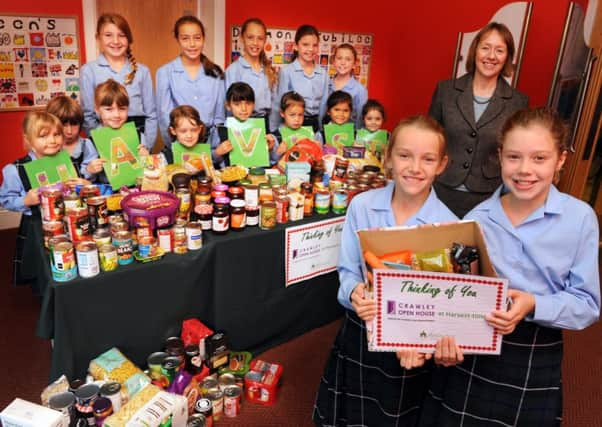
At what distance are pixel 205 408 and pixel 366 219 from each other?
43.1 inches

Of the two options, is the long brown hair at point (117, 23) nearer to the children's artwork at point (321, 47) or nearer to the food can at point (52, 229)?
the food can at point (52, 229)

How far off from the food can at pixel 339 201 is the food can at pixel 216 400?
41.7 inches

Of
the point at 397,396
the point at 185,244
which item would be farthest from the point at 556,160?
the point at 185,244

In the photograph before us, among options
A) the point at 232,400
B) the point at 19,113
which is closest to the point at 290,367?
the point at 232,400

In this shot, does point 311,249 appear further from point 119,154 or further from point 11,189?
point 11,189

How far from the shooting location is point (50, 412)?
5.20ft

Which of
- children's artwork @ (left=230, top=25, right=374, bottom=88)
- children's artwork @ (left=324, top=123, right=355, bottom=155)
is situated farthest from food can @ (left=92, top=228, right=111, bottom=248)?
children's artwork @ (left=230, top=25, right=374, bottom=88)

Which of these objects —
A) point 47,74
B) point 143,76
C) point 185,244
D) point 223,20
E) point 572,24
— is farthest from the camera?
point 223,20

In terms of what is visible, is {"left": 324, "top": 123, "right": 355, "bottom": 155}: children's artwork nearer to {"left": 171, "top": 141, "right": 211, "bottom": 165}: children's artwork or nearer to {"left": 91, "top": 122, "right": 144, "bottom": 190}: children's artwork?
{"left": 171, "top": 141, "right": 211, "bottom": 165}: children's artwork

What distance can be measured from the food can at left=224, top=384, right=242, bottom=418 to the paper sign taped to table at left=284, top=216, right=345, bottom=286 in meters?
0.58

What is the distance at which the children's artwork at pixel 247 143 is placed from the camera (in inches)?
108

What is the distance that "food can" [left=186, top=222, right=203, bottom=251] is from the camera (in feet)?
6.81

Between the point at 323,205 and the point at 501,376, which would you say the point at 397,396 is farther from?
the point at 323,205

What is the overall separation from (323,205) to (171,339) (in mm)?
984
